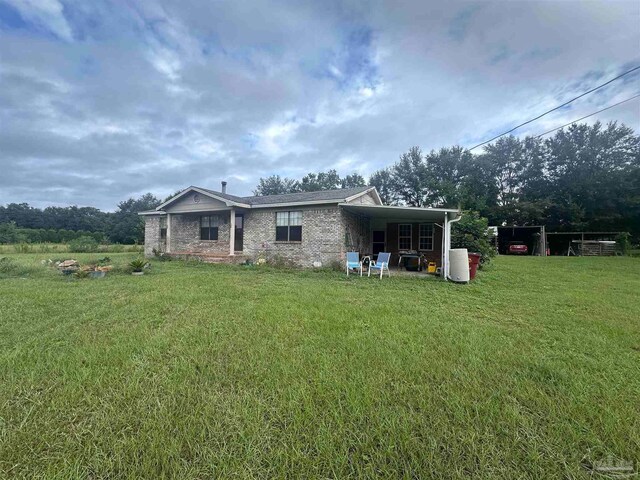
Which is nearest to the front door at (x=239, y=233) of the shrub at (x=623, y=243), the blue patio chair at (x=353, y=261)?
the blue patio chair at (x=353, y=261)

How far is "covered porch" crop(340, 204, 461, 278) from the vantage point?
1236 cm

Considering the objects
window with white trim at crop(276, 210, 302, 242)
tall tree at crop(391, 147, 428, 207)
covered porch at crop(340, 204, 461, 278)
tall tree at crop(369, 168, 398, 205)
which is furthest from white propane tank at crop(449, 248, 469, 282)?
tall tree at crop(369, 168, 398, 205)

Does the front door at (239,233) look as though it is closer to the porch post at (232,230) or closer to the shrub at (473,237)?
the porch post at (232,230)

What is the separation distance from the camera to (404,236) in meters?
14.1

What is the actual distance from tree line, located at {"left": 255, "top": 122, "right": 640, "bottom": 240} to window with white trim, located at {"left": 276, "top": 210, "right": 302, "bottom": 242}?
1735cm

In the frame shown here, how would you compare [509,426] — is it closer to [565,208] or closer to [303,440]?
[303,440]

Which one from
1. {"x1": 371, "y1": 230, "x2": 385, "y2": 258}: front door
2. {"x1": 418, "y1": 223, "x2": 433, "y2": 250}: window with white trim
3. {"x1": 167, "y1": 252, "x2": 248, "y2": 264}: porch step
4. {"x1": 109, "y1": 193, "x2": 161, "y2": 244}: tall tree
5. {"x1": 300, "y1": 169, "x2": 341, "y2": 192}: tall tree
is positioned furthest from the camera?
{"x1": 109, "y1": 193, "x2": 161, "y2": 244}: tall tree

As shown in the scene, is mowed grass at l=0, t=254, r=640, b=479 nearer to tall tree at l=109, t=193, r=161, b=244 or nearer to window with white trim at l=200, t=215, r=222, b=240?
window with white trim at l=200, t=215, r=222, b=240

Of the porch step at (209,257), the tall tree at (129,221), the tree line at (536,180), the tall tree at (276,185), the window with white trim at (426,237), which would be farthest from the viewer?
the tall tree at (276,185)

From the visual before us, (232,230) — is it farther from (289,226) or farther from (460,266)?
(460,266)

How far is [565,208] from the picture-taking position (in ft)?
89.0

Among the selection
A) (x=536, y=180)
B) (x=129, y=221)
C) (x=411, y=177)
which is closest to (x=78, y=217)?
(x=129, y=221)

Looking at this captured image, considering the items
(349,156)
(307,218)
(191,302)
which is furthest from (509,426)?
(349,156)

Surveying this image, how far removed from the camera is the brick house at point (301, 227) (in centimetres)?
1118
